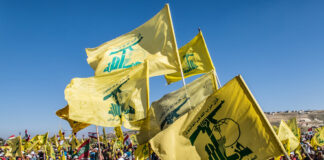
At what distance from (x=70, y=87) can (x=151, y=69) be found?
2276mm

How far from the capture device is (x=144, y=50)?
738cm

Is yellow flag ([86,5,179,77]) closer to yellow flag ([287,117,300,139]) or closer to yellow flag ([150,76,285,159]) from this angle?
yellow flag ([150,76,285,159])

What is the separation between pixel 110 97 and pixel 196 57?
492cm

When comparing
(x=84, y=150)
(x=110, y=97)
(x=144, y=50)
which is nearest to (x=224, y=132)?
(x=110, y=97)

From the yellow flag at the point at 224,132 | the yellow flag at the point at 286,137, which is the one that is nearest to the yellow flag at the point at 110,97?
the yellow flag at the point at 224,132

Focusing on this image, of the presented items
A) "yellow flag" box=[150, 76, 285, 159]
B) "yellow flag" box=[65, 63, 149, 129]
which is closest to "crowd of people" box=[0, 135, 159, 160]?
"yellow flag" box=[65, 63, 149, 129]

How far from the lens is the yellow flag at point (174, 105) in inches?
242

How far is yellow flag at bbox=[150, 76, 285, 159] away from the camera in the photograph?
3.92 m

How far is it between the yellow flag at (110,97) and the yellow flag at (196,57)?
3871mm

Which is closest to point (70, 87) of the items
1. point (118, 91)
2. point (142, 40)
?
point (118, 91)

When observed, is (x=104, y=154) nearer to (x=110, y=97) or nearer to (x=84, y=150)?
(x=84, y=150)

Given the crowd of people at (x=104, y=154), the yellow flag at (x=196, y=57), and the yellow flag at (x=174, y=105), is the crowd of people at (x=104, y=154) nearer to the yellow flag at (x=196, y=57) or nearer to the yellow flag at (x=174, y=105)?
the yellow flag at (x=196, y=57)

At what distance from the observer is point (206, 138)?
4574 millimetres

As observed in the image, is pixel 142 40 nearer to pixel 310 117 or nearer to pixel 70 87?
pixel 70 87
